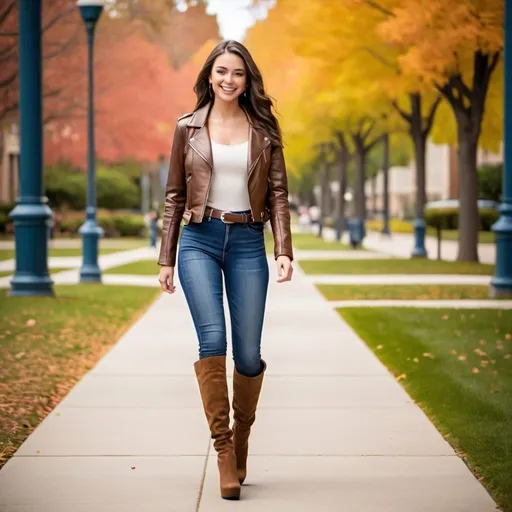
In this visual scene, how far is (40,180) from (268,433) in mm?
10045

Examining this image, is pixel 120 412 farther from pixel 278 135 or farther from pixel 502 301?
pixel 502 301

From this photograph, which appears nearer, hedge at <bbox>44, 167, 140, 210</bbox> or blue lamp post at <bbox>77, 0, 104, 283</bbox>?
blue lamp post at <bbox>77, 0, 104, 283</bbox>

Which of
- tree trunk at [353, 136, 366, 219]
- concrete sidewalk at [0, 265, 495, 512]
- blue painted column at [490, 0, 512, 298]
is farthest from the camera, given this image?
tree trunk at [353, 136, 366, 219]

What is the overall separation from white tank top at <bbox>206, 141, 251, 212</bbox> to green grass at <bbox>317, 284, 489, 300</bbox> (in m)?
12.4

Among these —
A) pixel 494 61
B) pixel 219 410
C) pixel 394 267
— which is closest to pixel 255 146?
pixel 219 410

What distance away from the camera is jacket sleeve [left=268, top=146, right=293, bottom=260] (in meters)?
5.95

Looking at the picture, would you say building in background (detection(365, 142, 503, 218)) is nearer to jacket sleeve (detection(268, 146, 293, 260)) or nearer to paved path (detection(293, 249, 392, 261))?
paved path (detection(293, 249, 392, 261))

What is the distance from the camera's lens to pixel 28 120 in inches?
653

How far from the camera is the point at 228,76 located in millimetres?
5820

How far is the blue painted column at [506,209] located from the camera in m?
16.9

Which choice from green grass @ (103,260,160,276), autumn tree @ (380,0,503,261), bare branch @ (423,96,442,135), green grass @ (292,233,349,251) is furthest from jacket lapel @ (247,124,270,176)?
green grass @ (292,233,349,251)

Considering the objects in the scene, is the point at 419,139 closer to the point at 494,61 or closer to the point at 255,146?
the point at 494,61

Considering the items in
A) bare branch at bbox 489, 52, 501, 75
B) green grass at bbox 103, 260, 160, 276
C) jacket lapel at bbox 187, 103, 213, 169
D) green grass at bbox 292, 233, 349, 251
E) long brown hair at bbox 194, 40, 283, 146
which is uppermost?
bare branch at bbox 489, 52, 501, 75

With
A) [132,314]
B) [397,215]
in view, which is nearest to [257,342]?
[132,314]
